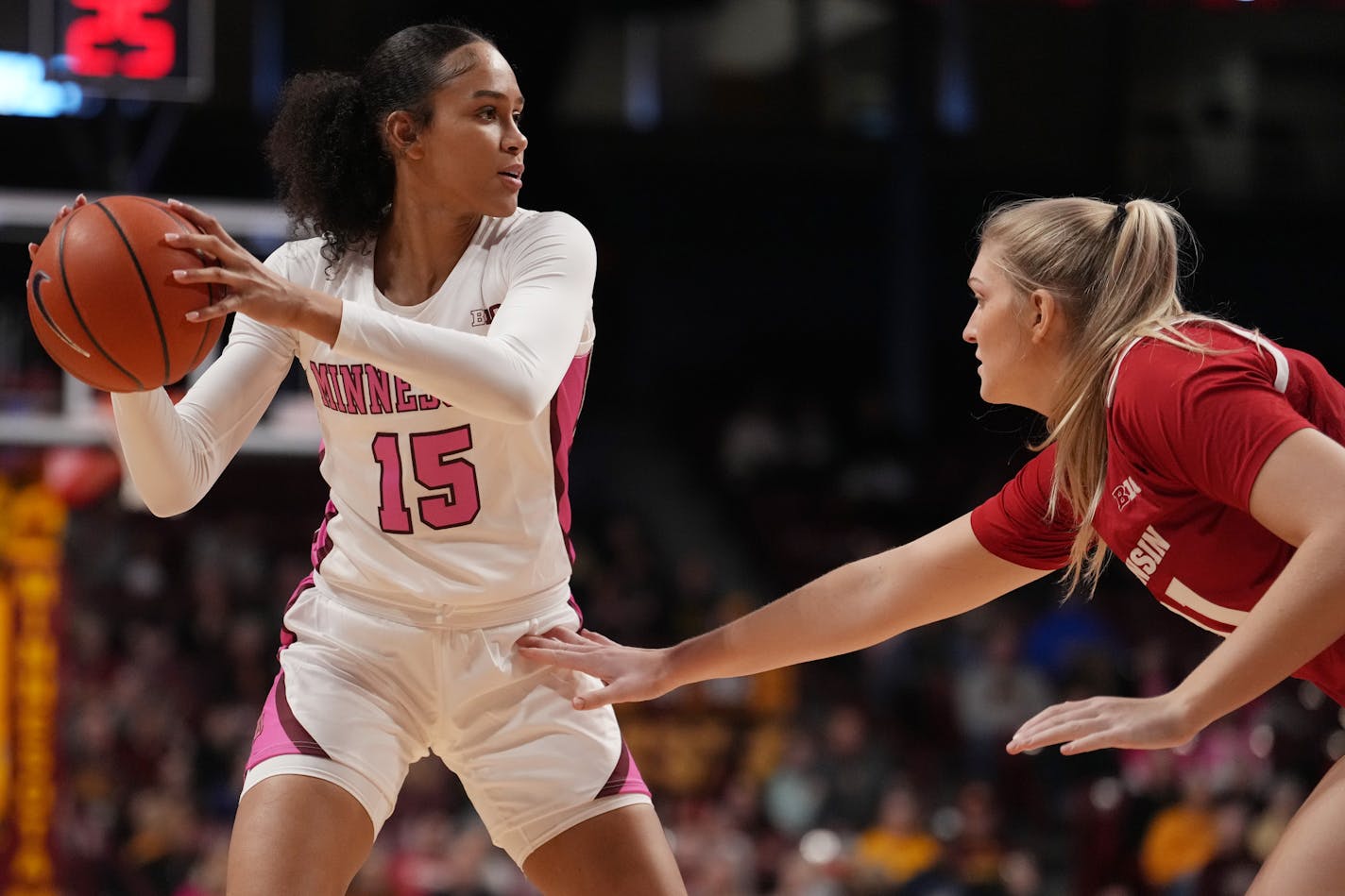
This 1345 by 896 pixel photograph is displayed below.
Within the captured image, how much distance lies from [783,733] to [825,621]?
7383 mm

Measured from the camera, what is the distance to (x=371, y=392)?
10.0ft

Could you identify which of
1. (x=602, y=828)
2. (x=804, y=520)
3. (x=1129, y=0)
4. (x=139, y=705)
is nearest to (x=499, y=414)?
(x=602, y=828)

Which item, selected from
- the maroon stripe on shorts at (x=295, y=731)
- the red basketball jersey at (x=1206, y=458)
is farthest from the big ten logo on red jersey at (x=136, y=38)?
the red basketball jersey at (x=1206, y=458)

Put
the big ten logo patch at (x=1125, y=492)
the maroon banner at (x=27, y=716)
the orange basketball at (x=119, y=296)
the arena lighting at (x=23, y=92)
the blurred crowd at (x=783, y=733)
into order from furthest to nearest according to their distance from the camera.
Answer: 1. the arena lighting at (x=23, y=92)
2. the maroon banner at (x=27, y=716)
3. the blurred crowd at (x=783, y=733)
4. the orange basketball at (x=119, y=296)
5. the big ten logo patch at (x=1125, y=492)

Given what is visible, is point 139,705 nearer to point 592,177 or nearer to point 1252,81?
point 592,177

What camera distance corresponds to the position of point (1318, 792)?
7.87ft

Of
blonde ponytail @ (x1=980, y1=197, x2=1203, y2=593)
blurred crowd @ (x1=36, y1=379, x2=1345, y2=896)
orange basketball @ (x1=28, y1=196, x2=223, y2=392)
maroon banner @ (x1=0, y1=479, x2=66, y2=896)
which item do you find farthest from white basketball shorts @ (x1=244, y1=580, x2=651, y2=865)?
maroon banner @ (x1=0, y1=479, x2=66, y2=896)

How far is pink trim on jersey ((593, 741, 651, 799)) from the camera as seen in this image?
3.13 meters

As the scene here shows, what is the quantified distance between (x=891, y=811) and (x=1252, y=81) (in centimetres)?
902

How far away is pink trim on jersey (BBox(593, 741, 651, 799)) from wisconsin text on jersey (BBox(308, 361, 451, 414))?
2.52ft

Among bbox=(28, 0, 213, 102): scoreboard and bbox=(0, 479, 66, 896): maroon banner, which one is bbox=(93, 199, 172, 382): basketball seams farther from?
bbox=(0, 479, 66, 896): maroon banner

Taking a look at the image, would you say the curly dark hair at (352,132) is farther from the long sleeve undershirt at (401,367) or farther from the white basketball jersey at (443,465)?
the long sleeve undershirt at (401,367)

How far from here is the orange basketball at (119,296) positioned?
9.04 ft

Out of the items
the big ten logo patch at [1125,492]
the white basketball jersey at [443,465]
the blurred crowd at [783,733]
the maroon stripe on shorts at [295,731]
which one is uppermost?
→ the big ten logo patch at [1125,492]
